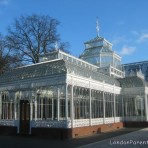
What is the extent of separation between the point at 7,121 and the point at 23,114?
56.5 inches

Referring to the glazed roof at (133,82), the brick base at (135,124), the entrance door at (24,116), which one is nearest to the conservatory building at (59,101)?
the entrance door at (24,116)

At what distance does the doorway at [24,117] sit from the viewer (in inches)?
717

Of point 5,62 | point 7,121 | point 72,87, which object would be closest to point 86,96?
point 72,87

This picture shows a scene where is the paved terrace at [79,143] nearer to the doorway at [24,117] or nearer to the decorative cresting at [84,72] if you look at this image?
the doorway at [24,117]

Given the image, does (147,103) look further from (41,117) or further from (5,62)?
(5,62)

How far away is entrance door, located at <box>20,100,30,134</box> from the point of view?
1822 cm

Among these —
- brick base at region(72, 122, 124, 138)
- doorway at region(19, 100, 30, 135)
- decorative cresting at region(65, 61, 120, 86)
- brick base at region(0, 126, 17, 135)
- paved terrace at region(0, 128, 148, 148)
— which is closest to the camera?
paved terrace at region(0, 128, 148, 148)

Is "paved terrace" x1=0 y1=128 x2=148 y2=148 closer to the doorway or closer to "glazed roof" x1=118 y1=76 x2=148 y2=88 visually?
the doorway

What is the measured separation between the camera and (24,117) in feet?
60.6

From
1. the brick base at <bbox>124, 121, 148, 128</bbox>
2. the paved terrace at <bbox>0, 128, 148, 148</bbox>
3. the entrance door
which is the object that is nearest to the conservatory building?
the entrance door

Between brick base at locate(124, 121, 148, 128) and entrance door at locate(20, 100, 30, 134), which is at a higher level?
entrance door at locate(20, 100, 30, 134)

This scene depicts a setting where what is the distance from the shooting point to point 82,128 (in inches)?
676

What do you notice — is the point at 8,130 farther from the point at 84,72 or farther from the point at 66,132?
the point at 84,72

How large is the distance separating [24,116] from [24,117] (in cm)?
8
